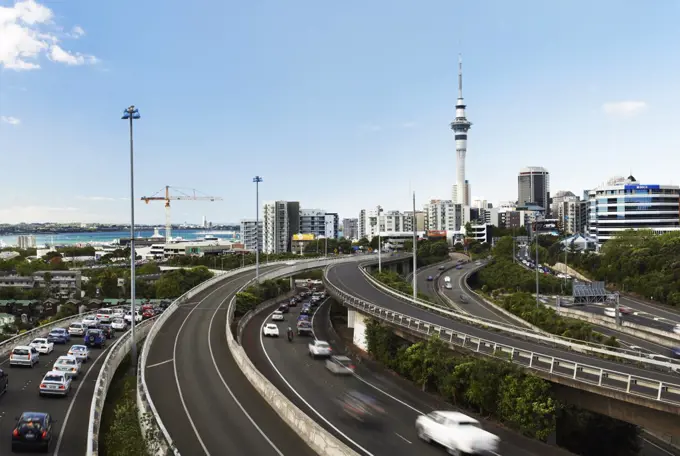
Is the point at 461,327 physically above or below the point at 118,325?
above

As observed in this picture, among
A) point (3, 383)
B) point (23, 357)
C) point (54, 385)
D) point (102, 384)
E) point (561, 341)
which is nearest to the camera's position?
point (3, 383)

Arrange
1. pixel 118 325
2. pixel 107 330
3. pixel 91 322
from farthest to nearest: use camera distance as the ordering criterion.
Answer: pixel 118 325 → pixel 91 322 → pixel 107 330

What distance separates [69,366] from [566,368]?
1070 inches

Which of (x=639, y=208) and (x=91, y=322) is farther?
(x=639, y=208)

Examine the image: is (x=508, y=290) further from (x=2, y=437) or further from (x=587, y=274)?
(x=2, y=437)

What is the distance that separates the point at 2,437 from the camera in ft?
68.4

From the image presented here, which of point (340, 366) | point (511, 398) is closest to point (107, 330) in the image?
point (340, 366)

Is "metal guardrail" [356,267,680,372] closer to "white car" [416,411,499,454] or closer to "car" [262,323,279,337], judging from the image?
"white car" [416,411,499,454]

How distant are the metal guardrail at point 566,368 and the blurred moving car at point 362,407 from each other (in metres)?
5.50

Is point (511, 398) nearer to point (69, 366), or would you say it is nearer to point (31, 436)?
point (31, 436)

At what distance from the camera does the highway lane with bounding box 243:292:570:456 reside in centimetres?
2084

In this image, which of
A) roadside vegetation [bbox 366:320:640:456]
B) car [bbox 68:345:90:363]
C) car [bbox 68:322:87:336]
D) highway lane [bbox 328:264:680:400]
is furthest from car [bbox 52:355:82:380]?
highway lane [bbox 328:264:680:400]

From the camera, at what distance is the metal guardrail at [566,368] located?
774 inches

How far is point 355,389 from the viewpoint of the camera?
30.3 metres
